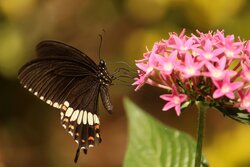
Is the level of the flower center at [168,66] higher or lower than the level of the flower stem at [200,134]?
higher

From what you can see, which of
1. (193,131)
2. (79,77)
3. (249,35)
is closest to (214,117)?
(193,131)

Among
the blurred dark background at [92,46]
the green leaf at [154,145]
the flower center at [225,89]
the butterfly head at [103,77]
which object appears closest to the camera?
the flower center at [225,89]

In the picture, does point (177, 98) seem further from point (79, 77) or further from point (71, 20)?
point (71, 20)

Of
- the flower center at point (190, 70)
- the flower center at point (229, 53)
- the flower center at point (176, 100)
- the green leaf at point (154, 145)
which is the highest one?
the flower center at point (229, 53)

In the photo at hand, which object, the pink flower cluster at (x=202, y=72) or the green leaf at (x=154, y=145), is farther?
the green leaf at (x=154, y=145)

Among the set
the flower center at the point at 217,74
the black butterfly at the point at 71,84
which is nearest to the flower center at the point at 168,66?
the flower center at the point at 217,74

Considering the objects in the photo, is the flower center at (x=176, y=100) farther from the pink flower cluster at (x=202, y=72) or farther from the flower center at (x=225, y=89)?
the flower center at (x=225, y=89)

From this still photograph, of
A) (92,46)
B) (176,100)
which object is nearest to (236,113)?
(176,100)

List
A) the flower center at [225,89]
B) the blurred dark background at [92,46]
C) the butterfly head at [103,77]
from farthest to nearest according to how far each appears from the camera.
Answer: the blurred dark background at [92,46] → the butterfly head at [103,77] → the flower center at [225,89]
